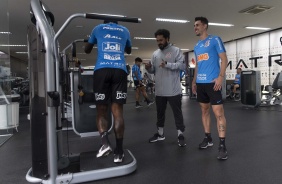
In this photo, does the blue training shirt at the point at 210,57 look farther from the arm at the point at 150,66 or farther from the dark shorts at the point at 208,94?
the arm at the point at 150,66

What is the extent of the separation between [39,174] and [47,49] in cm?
94

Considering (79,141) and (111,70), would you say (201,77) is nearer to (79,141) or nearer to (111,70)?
A: (111,70)

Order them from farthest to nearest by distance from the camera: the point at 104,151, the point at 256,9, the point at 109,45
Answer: the point at 256,9
the point at 104,151
the point at 109,45

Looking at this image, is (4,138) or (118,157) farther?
(4,138)

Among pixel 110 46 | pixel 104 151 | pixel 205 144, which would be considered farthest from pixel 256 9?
pixel 104 151

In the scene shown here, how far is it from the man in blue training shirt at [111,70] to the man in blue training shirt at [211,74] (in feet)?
2.79

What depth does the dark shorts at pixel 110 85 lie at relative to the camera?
192 centimetres

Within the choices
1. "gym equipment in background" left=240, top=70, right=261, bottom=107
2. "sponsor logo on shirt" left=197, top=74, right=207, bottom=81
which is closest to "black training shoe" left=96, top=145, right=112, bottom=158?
"sponsor logo on shirt" left=197, top=74, right=207, bottom=81

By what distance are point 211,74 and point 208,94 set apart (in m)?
0.21

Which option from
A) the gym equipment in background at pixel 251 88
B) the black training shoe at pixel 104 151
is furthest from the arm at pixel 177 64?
the gym equipment in background at pixel 251 88

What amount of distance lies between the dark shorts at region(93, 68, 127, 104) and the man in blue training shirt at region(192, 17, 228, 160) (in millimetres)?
881

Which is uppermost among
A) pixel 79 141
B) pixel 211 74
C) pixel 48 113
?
pixel 211 74

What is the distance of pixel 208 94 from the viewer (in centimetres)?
232

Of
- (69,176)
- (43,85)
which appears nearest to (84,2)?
Answer: (43,85)
